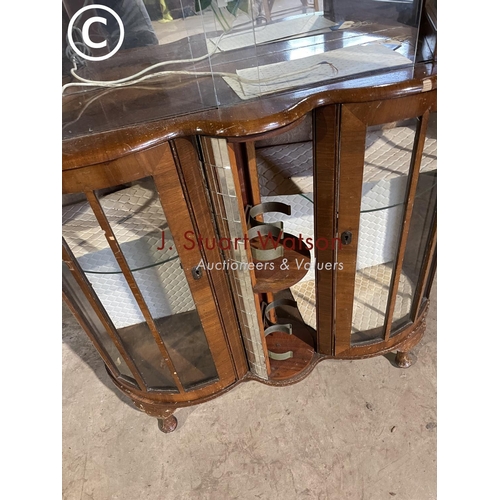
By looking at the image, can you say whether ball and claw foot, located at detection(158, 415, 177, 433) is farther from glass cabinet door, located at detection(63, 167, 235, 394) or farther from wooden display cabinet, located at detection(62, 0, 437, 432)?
glass cabinet door, located at detection(63, 167, 235, 394)

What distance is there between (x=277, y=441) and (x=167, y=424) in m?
0.28

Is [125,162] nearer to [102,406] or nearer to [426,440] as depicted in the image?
[102,406]

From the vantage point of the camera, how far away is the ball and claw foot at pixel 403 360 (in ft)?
3.59

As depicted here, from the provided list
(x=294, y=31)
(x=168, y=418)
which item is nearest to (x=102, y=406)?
(x=168, y=418)

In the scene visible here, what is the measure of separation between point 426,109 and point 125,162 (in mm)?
468

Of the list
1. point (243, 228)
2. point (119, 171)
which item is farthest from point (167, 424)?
point (119, 171)

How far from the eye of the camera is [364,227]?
0.80 metres

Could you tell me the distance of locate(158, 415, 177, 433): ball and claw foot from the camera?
1049mm

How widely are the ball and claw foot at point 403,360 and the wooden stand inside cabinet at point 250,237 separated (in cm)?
7

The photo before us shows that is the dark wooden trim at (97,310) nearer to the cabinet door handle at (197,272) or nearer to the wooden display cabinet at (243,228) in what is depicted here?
the wooden display cabinet at (243,228)

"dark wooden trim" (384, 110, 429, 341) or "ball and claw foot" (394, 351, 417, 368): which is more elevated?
"dark wooden trim" (384, 110, 429, 341)

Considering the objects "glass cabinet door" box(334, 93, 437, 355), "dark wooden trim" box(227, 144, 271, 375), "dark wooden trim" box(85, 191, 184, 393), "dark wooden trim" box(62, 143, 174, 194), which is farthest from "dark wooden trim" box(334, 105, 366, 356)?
"dark wooden trim" box(85, 191, 184, 393)

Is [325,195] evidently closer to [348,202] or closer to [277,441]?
[348,202]

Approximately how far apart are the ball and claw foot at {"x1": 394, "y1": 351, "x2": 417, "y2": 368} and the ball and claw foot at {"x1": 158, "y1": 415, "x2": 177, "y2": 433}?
0.60m
